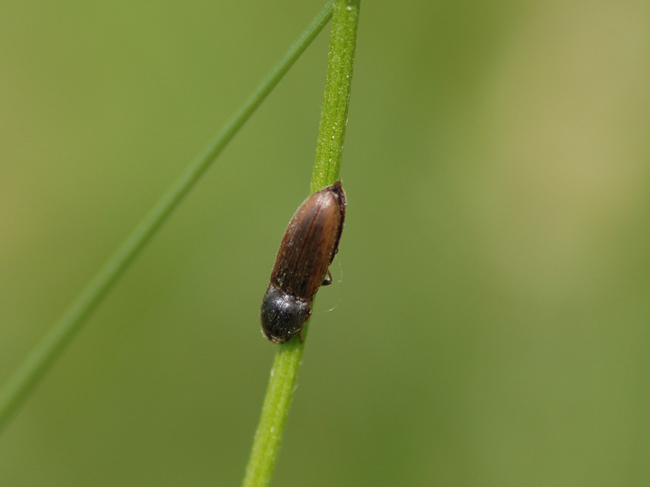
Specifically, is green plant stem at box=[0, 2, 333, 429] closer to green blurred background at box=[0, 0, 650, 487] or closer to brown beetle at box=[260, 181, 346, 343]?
brown beetle at box=[260, 181, 346, 343]

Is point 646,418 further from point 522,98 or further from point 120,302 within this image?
point 120,302

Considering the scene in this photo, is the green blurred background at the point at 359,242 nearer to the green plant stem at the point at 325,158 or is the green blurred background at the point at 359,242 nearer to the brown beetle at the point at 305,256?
the brown beetle at the point at 305,256

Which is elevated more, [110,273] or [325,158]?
[325,158]

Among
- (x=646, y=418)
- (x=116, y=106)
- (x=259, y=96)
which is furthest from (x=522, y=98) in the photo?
(x=259, y=96)

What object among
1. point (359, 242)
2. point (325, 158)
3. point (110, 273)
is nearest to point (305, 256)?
point (325, 158)

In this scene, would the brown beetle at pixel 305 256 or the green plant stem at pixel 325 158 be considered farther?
the brown beetle at pixel 305 256

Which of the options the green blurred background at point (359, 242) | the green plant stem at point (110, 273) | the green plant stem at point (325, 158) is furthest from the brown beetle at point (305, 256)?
the green blurred background at point (359, 242)

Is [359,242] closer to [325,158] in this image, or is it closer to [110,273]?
[325,158]
